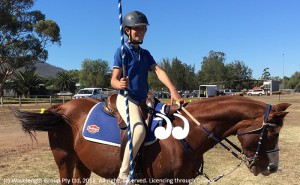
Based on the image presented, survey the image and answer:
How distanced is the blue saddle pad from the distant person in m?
0.14

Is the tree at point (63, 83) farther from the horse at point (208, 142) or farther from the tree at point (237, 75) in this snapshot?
the horse at point (208, 142)

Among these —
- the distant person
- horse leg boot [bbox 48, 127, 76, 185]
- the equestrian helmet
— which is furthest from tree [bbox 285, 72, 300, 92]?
the equestrian helmet

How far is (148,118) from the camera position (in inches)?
146

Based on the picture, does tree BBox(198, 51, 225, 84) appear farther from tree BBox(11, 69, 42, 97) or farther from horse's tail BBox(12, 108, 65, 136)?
horse's tail BBox(12, 108, 65, 136)

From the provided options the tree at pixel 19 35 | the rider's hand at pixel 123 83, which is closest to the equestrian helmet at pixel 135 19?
the rider's hand at pixel 123 83

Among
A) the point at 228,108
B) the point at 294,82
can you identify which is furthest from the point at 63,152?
the point at 294,82

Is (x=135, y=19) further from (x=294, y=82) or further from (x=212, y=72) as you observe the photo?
(x=294, y=82)

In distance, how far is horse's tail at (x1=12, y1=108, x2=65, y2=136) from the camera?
457 centimetres

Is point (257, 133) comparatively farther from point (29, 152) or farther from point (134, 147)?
point (29, 152)

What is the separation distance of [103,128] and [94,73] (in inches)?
4175

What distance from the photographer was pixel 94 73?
108375 millimetres

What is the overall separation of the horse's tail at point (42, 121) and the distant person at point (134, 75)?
3.84 feet

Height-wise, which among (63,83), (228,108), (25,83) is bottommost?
(228,108)

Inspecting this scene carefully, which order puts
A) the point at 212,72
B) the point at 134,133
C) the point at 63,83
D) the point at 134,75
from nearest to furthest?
the point at 134,133 → the point at 134,75 → the point at 63,83 → the point at 212,72
